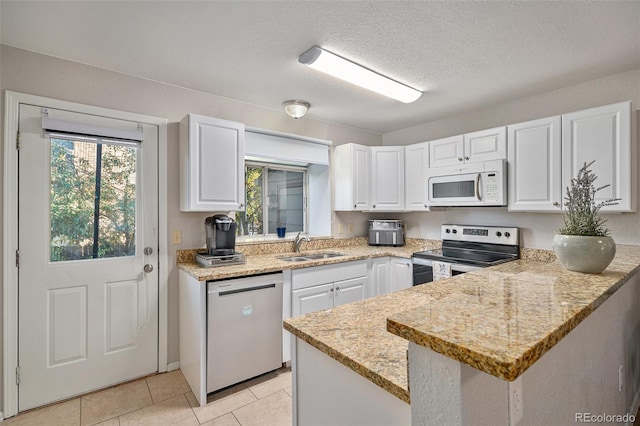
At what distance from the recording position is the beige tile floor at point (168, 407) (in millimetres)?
1955

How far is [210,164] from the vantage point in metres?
2.54

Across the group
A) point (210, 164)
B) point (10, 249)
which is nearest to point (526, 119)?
point (210, 164)

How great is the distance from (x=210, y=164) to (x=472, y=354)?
2.42 metres

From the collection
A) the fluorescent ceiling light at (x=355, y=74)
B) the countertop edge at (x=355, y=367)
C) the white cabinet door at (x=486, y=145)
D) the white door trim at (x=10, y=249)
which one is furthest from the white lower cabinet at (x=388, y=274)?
the white door trim at (x=10, y=249)

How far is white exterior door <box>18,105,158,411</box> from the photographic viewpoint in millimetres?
2057

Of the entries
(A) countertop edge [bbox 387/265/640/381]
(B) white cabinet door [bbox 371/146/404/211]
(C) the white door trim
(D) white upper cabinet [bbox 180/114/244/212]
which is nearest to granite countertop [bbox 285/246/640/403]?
(A) countertop edge [bbox 387/265/640/381]

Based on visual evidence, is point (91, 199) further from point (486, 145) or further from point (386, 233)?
point (486, 145)

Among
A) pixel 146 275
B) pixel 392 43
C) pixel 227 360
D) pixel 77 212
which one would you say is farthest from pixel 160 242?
pixel 392 43

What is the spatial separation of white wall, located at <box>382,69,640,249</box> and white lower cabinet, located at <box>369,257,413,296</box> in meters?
0.72

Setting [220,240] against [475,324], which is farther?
[220,240]

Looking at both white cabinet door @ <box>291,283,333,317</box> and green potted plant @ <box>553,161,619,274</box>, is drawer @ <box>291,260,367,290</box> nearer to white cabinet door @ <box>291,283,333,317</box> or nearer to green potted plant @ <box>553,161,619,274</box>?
white cabinet door @ <box>291,283,333,317</box>

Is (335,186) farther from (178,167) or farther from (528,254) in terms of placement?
(528,254)

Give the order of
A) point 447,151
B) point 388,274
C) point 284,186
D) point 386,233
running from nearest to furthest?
point 447,151 → point 388,274 → point 284,186 → point 386,233

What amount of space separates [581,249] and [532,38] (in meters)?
1.46
